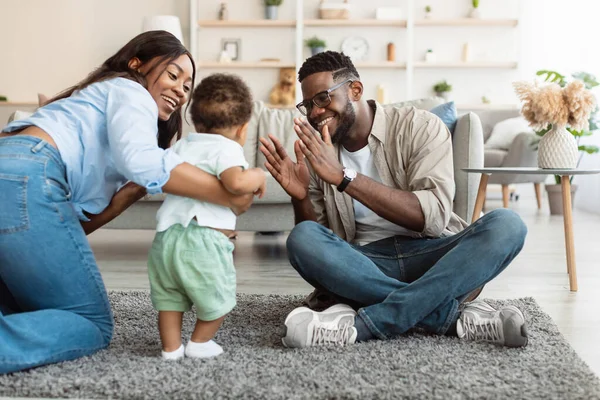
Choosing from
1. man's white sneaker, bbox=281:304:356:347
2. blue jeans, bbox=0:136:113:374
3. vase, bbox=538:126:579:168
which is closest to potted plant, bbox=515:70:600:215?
vase, bbox=538:126:579:168

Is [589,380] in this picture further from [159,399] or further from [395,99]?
[395,99]

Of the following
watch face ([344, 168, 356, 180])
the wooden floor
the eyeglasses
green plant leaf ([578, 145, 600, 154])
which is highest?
the eyeglasses

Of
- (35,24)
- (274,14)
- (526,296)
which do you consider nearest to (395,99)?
(274,14)

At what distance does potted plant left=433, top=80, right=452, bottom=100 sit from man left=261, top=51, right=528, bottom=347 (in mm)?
5575

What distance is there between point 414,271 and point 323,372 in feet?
2.09

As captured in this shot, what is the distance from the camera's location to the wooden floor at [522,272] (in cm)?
234

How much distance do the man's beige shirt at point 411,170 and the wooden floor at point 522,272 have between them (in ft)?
1.70

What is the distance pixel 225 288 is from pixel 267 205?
2.06m

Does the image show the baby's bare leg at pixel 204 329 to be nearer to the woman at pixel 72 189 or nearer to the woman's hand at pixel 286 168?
the woman at pixel 72 189

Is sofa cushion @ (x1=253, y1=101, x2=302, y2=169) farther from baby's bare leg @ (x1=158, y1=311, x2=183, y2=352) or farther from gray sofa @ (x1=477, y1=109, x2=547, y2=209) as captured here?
gray sofa @ (x1=477, y1=109, x2=547, y2=209)

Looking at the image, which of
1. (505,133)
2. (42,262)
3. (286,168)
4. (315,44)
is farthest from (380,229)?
(315,44)

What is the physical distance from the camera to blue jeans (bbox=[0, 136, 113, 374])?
1.64m

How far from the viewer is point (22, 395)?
1.49 metres

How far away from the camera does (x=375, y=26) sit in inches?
310
